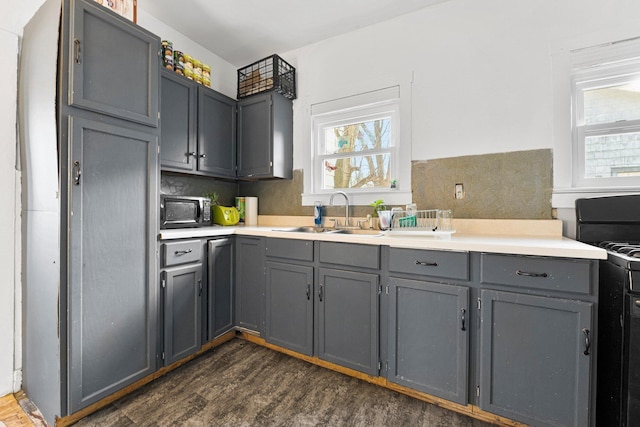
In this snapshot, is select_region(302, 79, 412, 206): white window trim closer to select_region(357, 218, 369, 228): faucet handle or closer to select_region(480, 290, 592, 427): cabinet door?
select_region(357, 218, 369, 228): faucet handle

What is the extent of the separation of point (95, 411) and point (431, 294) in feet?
6.49

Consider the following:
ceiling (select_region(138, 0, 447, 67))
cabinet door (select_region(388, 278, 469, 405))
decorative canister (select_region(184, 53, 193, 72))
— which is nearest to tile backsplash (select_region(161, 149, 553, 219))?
cabinet door (select_region(388, 278, 469, 405))

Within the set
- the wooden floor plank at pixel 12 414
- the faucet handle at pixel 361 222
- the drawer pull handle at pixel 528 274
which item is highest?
the faucet handle at pixel 361 222

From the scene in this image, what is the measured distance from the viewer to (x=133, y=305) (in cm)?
173

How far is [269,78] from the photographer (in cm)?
277

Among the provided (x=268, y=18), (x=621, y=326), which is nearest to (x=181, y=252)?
(x=268, y=18)

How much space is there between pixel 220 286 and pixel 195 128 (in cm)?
138

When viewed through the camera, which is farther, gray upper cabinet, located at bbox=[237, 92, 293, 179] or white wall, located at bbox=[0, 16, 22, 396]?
gray upper cabinet, located at bbox=[237, 92, 293, 179]

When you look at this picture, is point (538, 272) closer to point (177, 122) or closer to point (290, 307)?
point (290, 307)

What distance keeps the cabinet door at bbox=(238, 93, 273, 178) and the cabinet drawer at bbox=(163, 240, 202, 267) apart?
3.25ft

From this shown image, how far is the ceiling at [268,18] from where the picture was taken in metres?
2.28

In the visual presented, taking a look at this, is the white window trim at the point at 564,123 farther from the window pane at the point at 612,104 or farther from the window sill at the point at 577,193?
the window pane at the point at 612,104

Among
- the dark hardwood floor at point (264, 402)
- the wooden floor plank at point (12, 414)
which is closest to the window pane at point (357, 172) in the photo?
the dark hardwood floor at point (264, 402)

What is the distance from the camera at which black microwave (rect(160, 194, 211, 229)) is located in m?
2.13
